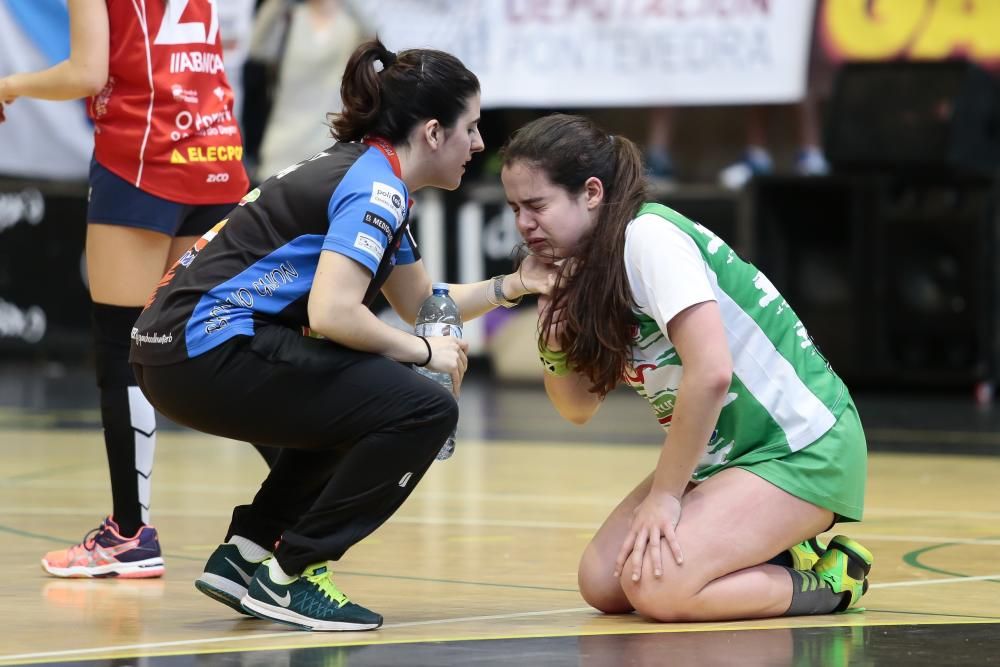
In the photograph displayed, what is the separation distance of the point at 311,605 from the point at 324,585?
0.05m

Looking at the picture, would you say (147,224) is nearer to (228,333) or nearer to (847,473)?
(228,333)

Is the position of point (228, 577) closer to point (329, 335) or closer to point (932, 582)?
point (329, 335)

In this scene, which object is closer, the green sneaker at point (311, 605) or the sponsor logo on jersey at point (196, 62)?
the green sneaker at point (311, 605)

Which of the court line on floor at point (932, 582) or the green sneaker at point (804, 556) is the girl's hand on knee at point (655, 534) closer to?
the green sneaker at point (804, 556)

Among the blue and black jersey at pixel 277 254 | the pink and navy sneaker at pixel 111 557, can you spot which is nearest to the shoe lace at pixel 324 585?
the blue and black jersey at pixel 277 254

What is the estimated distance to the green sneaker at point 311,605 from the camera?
129 inches

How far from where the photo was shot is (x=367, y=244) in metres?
3.19

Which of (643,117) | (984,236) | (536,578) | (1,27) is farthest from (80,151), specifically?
(536,578)

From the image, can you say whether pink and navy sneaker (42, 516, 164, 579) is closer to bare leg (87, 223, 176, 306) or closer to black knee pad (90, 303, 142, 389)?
black knee pad (90, 303, 142, 389)

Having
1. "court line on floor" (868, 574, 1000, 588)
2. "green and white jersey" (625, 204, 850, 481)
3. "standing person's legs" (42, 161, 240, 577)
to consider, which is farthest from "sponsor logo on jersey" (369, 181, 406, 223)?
"court line on floor" (868, 574, 1000, 588)

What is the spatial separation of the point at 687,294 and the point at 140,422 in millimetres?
1541

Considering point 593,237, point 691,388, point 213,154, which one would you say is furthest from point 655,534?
point 213,154

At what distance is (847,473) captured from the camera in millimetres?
3557

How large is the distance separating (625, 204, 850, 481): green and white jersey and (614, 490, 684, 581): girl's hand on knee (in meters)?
0.24
